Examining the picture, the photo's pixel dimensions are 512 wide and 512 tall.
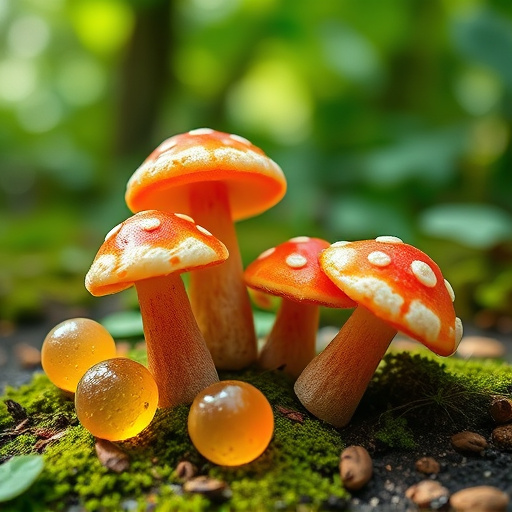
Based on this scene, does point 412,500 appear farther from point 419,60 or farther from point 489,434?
point 419,60

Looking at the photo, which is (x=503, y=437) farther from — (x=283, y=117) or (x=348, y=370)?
(x=283, y=117)

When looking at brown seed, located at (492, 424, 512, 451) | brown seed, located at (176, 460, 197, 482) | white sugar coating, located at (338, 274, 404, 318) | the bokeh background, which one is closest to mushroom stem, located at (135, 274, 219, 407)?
brown seed, located at (176, 460, 197, 482)

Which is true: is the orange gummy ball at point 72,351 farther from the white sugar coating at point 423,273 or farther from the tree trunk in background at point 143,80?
the tree trunk in background at point 143,80

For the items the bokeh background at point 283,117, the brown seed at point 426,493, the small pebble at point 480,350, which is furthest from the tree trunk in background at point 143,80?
the brown seed at point 426,493

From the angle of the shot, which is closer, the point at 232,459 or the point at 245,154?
the point at 232,459

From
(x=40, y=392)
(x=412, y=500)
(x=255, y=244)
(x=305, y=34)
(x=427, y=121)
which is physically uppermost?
(x=305, y=34)

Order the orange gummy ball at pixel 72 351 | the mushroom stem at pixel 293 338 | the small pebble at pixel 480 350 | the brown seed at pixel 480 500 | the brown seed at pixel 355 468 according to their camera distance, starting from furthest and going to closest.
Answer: the small pebble at pixel 480 350 < the mushroom stem at pixel 293 338 < the orange gummy ball at pixel 72 351 < the brown seed at pixel 355 468 < the brown seed at pixel 480 500

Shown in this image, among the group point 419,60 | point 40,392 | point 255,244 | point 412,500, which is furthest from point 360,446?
point 419,60

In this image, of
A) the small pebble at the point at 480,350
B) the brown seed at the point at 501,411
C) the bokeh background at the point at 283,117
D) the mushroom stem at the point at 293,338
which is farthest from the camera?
the bokeh background at the point at 283,117
